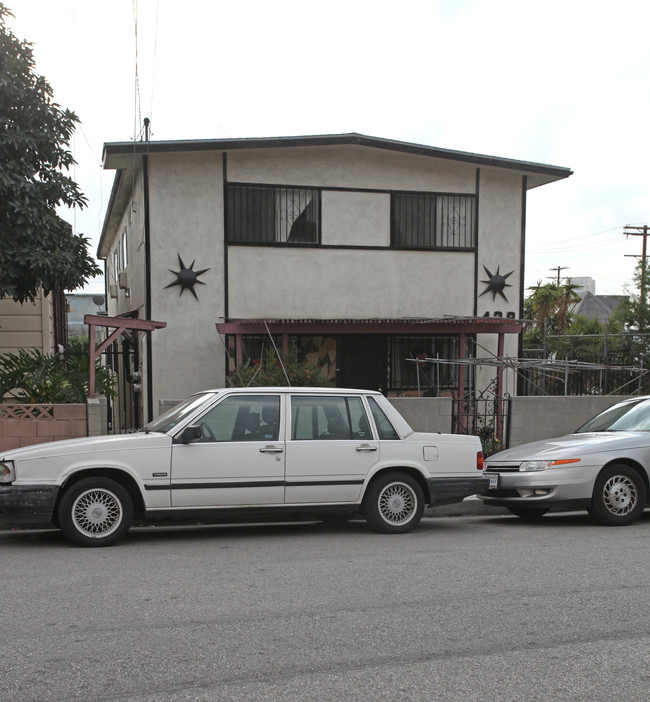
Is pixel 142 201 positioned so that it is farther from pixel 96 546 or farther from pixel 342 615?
pixel 342 615

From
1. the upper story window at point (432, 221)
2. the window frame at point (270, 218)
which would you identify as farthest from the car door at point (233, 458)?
the upper story window at point (432, 221)

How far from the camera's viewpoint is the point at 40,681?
4078 millimetres

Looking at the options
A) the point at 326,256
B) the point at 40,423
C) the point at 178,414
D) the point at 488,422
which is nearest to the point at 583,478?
the point at 178,414

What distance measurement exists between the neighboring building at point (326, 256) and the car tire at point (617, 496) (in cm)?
615

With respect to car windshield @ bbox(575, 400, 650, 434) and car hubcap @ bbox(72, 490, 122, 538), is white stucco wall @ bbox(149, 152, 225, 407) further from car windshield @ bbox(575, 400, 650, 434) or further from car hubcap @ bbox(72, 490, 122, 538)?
car hubcap @ bbox(72, 490, 122, 538)

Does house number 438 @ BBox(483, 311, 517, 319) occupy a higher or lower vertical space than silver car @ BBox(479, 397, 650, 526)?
higher

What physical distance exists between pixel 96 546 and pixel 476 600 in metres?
3.77

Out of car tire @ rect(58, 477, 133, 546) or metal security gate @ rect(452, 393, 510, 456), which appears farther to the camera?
metal security gate @ rect(452, 393, 510, 456)

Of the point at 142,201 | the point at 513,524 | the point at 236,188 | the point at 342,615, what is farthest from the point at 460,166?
the point at 342,615

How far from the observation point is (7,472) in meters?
7.32

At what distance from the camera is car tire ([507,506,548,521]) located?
9531mm

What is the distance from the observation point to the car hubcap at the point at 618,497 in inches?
352

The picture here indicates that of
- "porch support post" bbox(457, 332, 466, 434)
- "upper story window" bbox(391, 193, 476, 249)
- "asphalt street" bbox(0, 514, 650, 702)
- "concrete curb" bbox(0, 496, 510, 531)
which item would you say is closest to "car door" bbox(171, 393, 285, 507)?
"asphalt street" bbox(0, 514, 650, 702)

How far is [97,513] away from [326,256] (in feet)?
32.6
